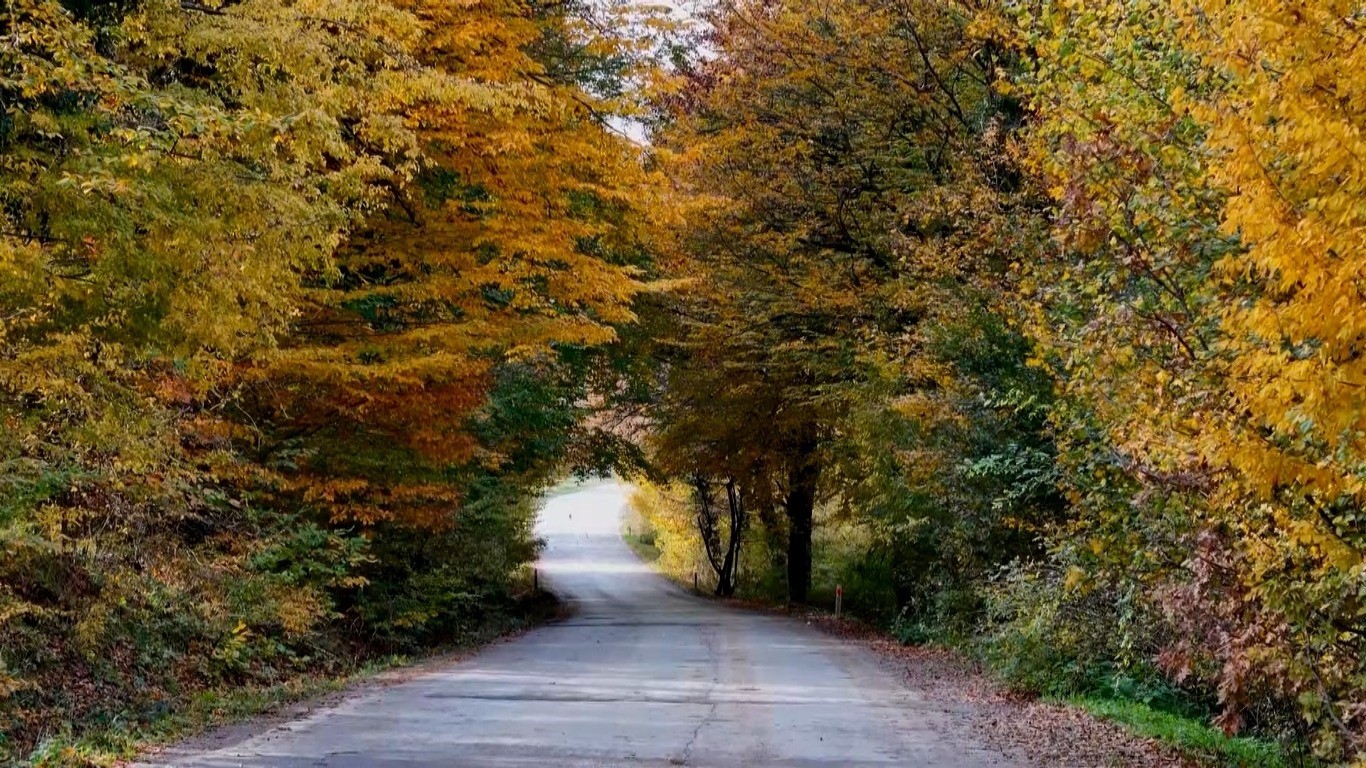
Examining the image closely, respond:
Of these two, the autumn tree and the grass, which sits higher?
the autumn tree

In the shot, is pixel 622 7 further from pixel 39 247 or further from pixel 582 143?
pixel 39 247

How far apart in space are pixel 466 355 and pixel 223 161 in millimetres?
7819

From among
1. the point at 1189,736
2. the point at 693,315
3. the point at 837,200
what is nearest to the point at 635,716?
the point at 1189,736

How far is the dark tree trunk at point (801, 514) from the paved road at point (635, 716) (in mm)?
8694

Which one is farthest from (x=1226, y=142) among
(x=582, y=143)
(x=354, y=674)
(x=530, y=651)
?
(x=530, y=651)

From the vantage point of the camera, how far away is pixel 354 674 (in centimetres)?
1418

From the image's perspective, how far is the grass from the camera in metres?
8.97

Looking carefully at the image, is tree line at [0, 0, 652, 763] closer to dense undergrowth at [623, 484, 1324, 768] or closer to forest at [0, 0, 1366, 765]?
forest at [0, 0, 1366, 765]

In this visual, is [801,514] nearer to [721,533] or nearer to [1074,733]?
[721,533]

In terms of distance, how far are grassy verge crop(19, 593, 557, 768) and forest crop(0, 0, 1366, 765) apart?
10cm

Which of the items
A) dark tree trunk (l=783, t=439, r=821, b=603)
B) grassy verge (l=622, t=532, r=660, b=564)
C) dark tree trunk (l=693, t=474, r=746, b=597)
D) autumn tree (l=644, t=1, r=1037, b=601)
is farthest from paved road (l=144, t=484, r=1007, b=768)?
grassy verge (l=622, t=532, r=660, b=564)

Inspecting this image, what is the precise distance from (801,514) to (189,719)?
22687 mm

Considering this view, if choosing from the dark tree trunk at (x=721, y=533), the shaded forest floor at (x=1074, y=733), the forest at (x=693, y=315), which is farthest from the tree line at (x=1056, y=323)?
the dark tree trunk at (x=721, y=533)

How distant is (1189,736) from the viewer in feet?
32.1
